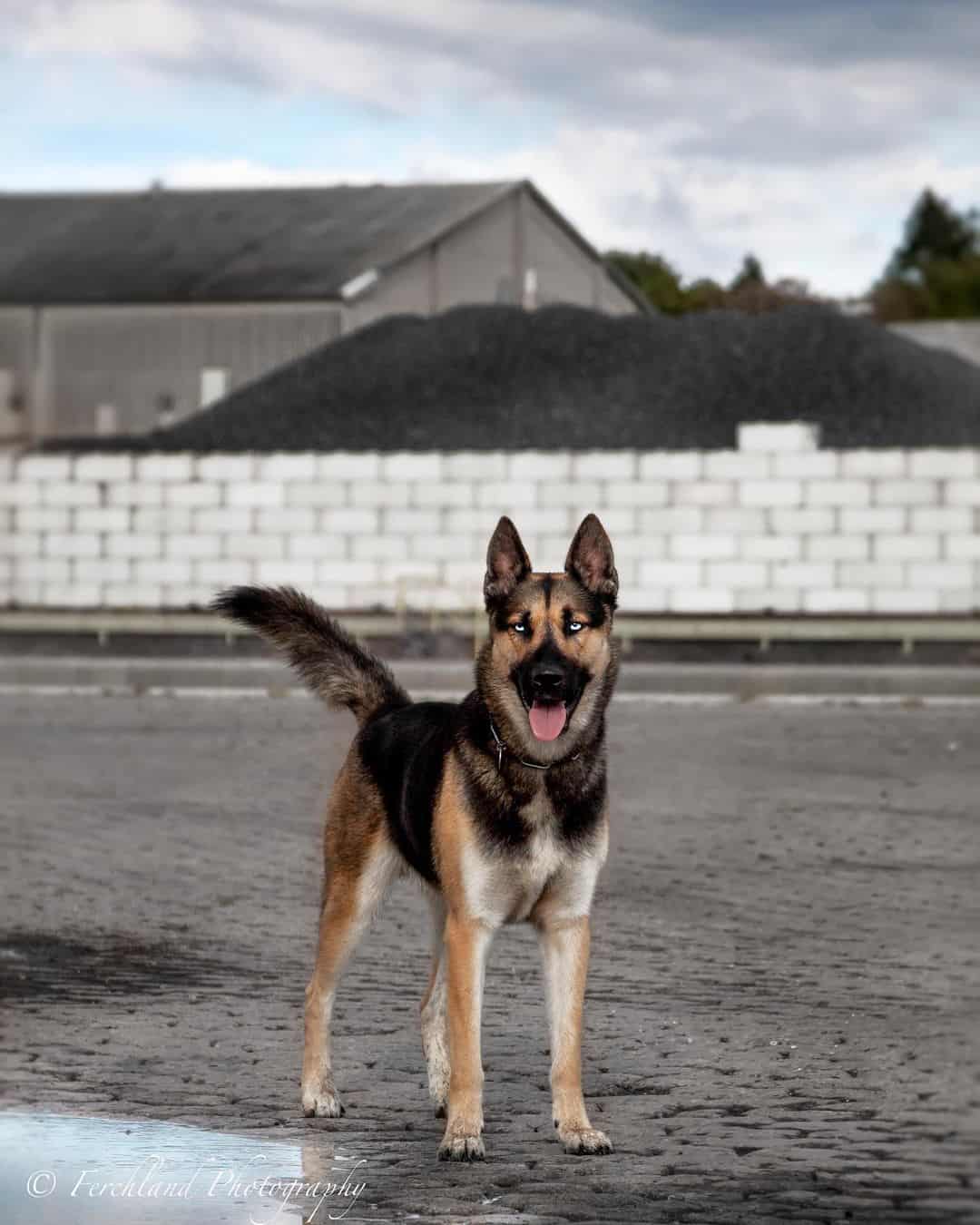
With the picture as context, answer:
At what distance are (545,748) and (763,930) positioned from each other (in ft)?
12.2

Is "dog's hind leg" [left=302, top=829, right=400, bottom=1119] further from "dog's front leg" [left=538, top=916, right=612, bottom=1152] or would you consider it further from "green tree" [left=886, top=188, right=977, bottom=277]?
"green tree" [left=886, top=188, right=977, bottom=277]

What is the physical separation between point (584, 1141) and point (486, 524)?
3357cm

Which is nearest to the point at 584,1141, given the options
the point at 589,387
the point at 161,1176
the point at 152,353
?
the point at 161,1176

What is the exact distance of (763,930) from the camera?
9.95 m

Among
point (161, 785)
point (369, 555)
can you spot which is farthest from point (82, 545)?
point (161, 785)

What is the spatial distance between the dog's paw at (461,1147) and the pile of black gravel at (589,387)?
126 feet

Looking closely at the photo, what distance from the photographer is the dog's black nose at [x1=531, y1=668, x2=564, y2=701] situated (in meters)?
6.44

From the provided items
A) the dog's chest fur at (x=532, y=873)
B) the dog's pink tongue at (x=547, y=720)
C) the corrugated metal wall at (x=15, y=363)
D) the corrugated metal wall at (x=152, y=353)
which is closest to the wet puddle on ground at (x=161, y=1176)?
the dog's chest fur at (x=532, y=873)

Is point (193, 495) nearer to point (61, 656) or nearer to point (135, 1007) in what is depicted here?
point (61, 656)

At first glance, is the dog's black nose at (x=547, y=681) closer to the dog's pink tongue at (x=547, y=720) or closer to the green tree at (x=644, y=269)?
the dog's pink tongue at (x=547, y=720)

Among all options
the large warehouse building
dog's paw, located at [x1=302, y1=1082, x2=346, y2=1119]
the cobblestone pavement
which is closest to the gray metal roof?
the large warehouse building

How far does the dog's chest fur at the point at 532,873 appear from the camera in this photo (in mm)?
6363

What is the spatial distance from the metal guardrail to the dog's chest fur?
26.2m

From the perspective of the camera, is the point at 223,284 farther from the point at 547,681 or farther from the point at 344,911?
the point at 547,681
